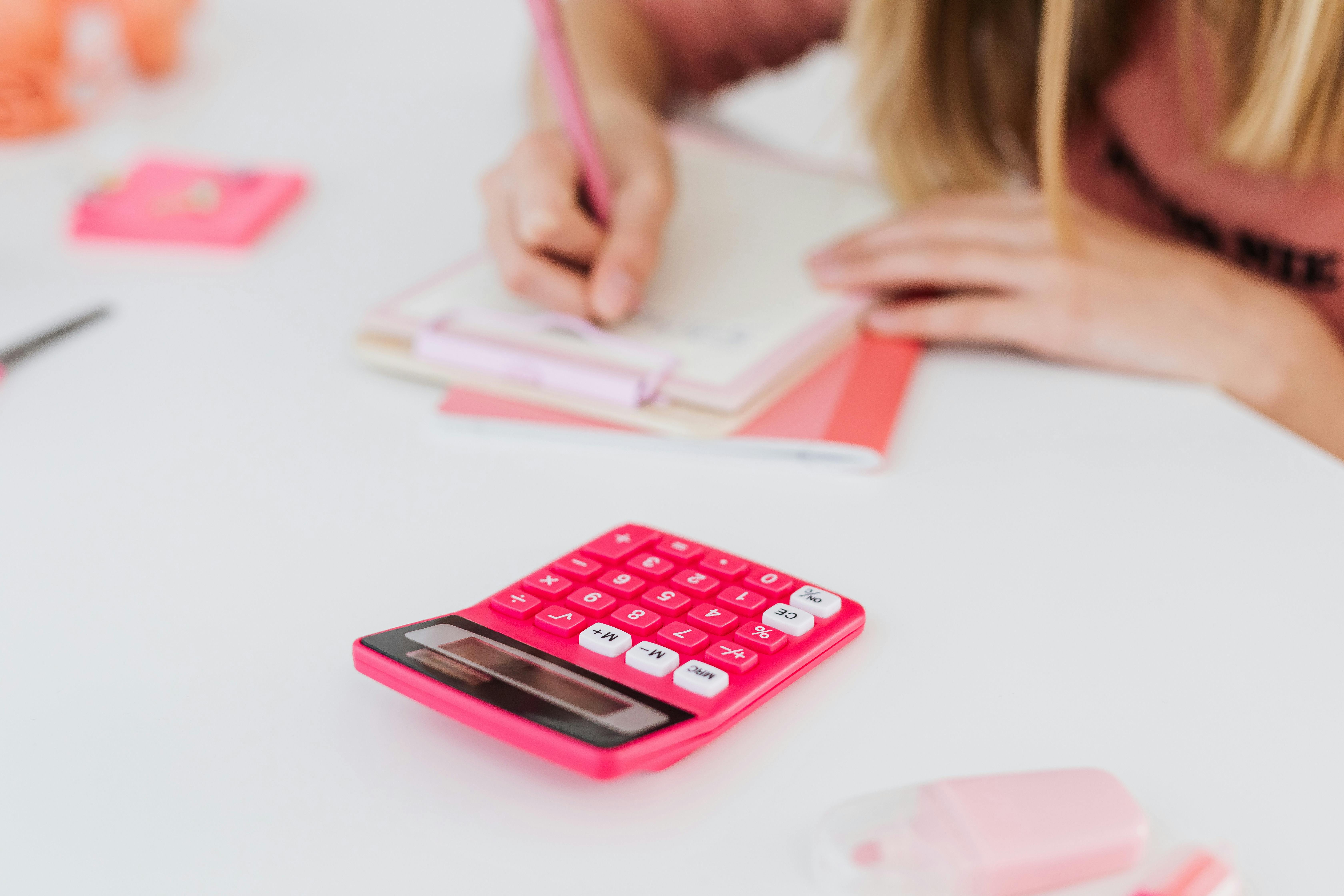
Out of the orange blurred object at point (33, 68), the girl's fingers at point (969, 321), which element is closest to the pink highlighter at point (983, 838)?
the girl's fingers at point (969, 321)

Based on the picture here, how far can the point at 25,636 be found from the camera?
1.16 ft

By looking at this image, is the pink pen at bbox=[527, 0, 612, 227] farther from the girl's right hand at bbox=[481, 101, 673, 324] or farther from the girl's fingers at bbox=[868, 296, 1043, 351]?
the girl's fingers at bbox=[868, 296, 1043, 351]

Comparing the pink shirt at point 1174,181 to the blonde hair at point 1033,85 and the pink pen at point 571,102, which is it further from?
the pink pen at point 571,102

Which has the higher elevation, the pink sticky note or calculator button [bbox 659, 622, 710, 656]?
the pink sticky note

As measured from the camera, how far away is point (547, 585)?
0.35 m

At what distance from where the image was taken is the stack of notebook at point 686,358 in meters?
0.47

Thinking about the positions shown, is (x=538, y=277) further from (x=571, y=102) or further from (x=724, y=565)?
(x=724, y=565)

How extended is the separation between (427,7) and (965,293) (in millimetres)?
748

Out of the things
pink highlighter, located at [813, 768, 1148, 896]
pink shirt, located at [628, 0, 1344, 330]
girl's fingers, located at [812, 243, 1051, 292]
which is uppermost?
pink shirt, located at [628, 0, 1344, 330]

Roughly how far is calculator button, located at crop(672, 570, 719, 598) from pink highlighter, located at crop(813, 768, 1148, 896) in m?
0.09

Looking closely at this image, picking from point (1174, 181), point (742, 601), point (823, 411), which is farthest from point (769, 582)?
point (1174, 181)

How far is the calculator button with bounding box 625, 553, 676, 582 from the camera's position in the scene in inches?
14.1

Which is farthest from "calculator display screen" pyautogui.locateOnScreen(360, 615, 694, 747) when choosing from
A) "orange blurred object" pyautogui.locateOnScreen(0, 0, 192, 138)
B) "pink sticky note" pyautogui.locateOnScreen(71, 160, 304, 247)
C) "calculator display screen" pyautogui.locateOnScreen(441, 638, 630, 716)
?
"orange blurred object" pyautogui.locateOnScreen(0, 0, 192, 138)

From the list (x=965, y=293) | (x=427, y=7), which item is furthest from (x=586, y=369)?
(x=427, y=7)
